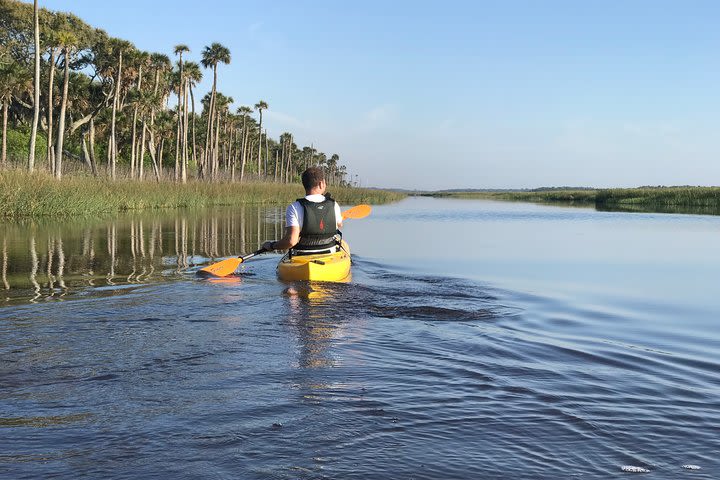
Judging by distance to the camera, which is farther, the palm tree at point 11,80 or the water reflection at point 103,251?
the palm tree at point 11,80

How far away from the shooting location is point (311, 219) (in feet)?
32.0

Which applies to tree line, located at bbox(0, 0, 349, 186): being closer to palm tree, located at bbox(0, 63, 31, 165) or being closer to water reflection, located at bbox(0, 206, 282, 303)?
palm tree, located at bbox(0, 63, 31, 165)

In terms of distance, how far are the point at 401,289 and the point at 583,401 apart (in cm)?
568

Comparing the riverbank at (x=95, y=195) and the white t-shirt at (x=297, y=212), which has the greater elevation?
the riverbank at (x=95, y=195)

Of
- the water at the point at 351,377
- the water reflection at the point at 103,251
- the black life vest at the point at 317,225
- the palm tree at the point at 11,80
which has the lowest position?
the water at the point at 351,377

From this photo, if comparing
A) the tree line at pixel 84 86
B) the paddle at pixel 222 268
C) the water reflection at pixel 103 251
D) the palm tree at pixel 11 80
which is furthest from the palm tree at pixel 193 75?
the paddle at pixel 222 268

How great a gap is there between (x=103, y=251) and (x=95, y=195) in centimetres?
1661

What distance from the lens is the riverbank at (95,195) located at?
981 inches

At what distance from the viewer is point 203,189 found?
45469mm

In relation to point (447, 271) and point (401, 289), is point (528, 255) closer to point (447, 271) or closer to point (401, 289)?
point (447, 271)

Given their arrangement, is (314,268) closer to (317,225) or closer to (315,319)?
(317,225)

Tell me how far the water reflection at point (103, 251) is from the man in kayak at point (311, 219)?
2554mm

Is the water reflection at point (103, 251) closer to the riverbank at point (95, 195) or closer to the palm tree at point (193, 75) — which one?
the riverbank at point (95, 195)

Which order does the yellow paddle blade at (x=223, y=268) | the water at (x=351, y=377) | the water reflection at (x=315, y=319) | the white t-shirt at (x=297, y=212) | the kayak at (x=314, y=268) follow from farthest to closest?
the yellow paddle blade at (x=223, y=268) < the kayak at (x=314, y=268) < the white t-shirt at (x=297, y=212) < the water reflection at (x=315, y=319) < the water at (x=351, y=377)
